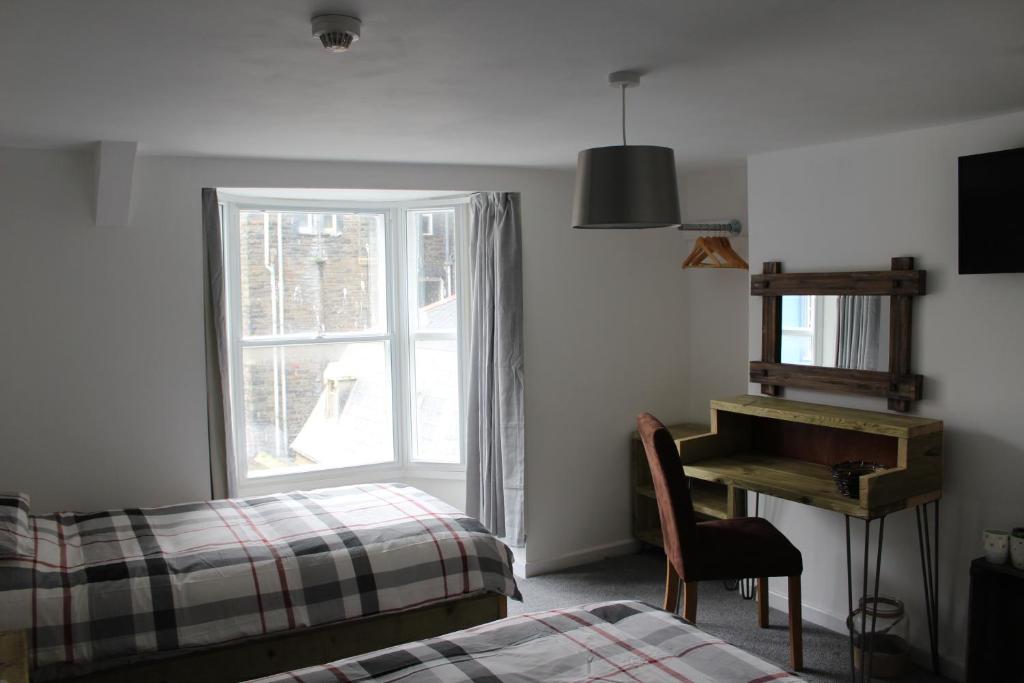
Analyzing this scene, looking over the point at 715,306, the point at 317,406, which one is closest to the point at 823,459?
the point at 715,306

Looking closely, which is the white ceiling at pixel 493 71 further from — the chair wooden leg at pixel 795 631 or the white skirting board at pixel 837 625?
the white skirting board at pixel 837 625

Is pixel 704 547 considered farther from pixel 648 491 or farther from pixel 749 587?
pixel 648 491

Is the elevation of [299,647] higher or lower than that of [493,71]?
lower

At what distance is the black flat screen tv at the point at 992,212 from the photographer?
9.56 ft

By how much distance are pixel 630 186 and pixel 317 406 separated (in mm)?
3049

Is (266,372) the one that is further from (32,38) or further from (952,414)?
(952,414)

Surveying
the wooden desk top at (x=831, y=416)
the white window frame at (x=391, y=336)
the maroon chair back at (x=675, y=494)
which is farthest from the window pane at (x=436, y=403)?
the maroon chair back at (x=675, y=494)

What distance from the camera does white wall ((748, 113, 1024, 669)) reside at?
311 cm

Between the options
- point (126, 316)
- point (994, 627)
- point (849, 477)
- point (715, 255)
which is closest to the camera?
point (994, 627)

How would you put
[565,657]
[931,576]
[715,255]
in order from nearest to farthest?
[565,657], [931,576], [715,255]

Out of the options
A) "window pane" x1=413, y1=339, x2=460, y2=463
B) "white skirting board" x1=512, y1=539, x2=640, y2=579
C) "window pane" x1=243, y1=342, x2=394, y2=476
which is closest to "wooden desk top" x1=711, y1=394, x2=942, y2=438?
"white skirting board" x1=512, y1=539, x2=640, y2=579

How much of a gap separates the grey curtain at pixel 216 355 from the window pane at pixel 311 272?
2.19ft

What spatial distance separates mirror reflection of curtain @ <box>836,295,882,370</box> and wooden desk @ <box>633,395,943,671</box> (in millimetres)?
218

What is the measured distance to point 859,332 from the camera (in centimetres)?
358
